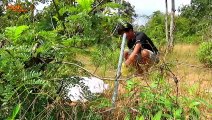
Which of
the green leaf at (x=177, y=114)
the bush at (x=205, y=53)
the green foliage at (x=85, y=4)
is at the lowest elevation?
the bush at (x=205, y=53)

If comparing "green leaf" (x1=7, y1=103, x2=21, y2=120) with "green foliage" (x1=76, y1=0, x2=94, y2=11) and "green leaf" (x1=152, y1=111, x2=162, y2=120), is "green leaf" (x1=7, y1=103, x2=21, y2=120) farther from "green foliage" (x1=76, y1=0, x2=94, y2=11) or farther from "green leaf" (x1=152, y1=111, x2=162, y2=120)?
"green leaf" (x1=152, y1=111, x2=162, y2=120)

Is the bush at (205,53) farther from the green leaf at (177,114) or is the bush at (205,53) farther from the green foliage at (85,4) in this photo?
the green foliage at (85,4)

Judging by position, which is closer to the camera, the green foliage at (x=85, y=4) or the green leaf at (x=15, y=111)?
the green leaf at (x=15, y=111)

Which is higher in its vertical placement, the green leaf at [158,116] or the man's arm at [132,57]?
the man's arm at [132,57]

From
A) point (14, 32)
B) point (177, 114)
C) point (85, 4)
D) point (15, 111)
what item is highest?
point (85, 4)

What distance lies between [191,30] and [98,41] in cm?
2307

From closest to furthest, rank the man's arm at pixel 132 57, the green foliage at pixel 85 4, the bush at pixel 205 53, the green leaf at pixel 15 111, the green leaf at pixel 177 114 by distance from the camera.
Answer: the green leaf at pixel 15 111, the green foliage at pixel 85 4, the green leaf at pixel 177 114, the man's arm at pixel 132 57, the bush at pixel 205 53

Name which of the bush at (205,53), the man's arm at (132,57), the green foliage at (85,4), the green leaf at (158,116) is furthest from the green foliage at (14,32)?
the bush at (205,53)

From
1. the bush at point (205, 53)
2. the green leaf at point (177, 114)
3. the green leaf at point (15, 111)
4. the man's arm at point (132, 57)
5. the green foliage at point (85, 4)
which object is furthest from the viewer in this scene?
the bush at point (205, 53)

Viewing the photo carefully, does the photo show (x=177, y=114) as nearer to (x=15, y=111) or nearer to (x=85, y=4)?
(x=85, y=4)

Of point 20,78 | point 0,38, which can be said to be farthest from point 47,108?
point 0,38

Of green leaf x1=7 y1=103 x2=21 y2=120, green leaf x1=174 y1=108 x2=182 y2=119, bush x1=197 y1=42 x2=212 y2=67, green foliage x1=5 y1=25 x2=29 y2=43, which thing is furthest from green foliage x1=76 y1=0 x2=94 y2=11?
bush x1=197 y1=42 x2=212 y2=67

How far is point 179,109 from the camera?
3.21 m

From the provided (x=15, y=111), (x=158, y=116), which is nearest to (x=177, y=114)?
(x=158, y=116)
